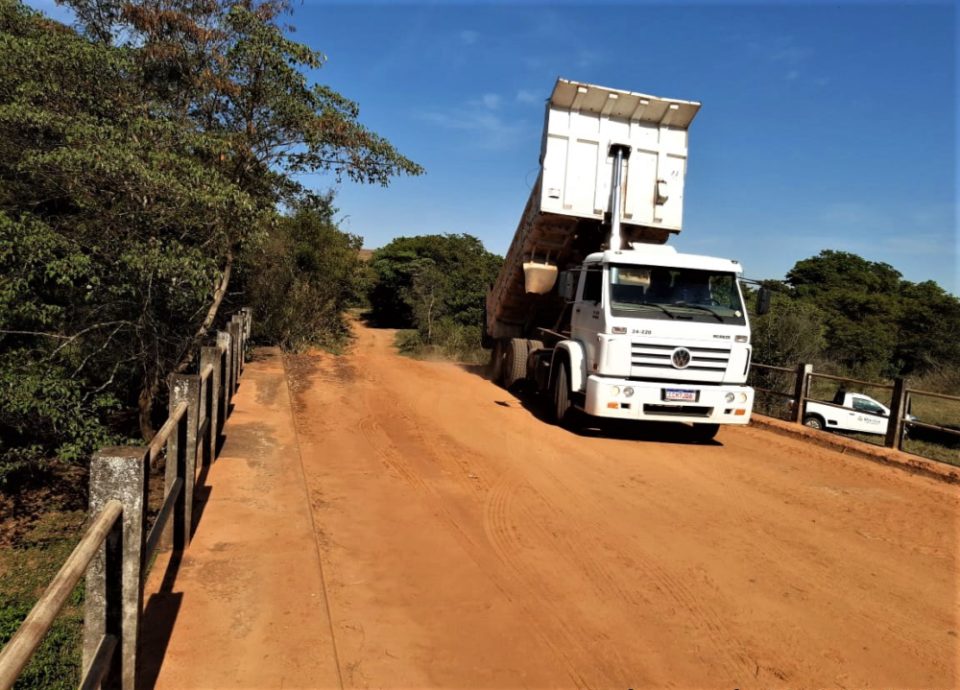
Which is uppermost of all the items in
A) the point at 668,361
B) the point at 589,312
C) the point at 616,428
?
the point at 589,312

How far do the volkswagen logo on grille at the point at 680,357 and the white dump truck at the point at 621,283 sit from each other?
13 millimetres

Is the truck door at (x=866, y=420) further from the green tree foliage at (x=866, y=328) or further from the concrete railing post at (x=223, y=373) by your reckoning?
the concrete railing post at (x=223, y=373)

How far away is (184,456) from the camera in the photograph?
420 centimetres

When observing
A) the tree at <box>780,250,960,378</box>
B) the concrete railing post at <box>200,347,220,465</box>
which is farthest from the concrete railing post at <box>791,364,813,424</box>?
the tree at <box>780,250,960,378</box>

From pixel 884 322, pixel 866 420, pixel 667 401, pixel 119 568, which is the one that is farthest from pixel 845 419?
pixel 884 322

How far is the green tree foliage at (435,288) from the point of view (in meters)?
21.6

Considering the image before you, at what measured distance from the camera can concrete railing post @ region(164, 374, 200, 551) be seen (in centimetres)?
407

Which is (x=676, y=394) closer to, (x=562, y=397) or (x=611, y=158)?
(x=562, y=397)

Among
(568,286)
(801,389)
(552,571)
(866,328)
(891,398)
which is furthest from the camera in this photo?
(866,328)


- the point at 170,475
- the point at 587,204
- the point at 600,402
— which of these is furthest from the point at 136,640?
the point at 587,204

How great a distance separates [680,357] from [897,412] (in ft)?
10.9

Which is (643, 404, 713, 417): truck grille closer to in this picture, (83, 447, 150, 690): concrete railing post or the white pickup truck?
(83, 447, 150, 690): concrete railing post

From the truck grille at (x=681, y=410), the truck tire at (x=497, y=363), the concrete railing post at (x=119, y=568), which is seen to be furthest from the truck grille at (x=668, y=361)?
the concrete railing post at (x=119, y=568)

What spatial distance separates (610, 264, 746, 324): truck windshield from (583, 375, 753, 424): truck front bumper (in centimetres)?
96
